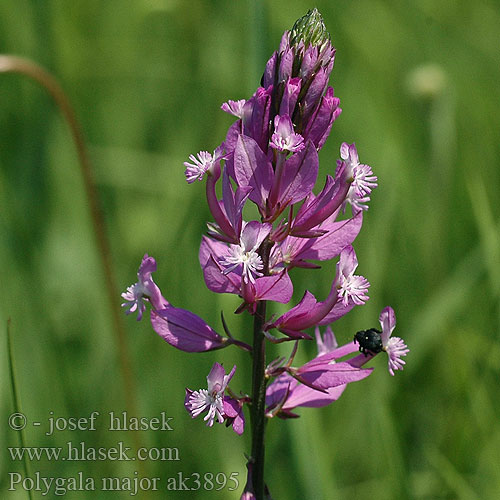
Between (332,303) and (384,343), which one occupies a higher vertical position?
(332,303)

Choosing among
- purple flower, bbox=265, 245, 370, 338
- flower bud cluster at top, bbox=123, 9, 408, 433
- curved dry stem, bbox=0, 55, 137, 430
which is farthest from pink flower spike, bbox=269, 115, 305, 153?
curved dry stem, bbox=0, 55, 137, 430

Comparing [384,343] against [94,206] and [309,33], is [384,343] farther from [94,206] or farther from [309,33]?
[94,206]

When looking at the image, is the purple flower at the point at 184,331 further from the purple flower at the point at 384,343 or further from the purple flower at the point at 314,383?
the purple flower at the point at 384,343

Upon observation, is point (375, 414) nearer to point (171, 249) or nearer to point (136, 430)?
point (136, 430)

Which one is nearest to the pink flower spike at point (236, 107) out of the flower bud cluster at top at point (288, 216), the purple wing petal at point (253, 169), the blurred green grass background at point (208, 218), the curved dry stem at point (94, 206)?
the flower bud cluster at top at point (288, 216)

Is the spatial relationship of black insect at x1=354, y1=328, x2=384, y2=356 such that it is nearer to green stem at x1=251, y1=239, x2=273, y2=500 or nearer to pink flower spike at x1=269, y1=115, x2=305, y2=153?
green stem at x1=251, y1=239, x2=273, y2=500

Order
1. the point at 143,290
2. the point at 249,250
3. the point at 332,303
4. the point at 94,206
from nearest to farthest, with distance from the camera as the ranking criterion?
the point at 249,250 → the point at 332,303 → the point at 143,290 → the point at 94,206

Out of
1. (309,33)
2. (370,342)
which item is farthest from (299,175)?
(370,342)
